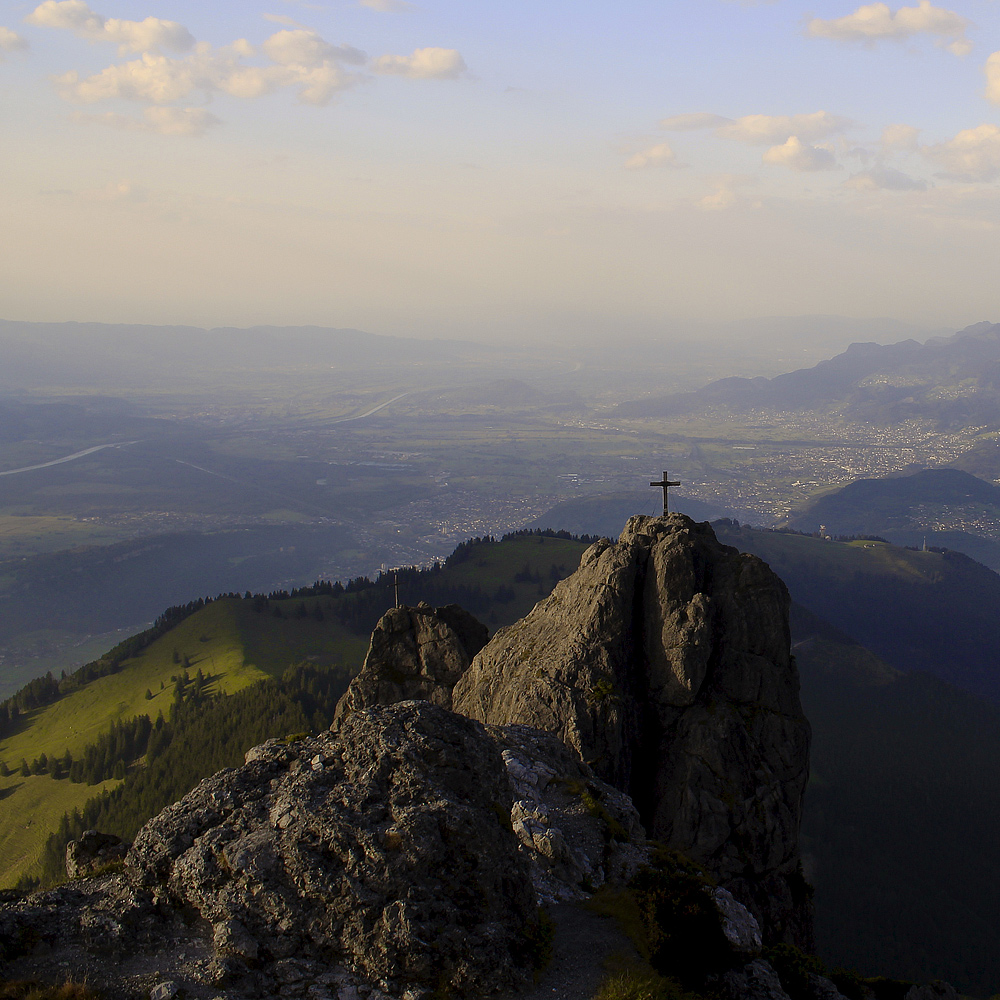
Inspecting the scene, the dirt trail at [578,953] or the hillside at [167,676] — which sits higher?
the dirt trail at [578,953]

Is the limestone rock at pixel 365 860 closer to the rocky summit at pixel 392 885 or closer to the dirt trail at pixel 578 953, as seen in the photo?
the rocky summit at pixel 392 885

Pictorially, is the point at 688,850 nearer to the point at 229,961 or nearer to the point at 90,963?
the point at 229,961

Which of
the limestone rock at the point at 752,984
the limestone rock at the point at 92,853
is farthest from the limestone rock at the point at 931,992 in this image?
the limestone rock at the point at 92,853

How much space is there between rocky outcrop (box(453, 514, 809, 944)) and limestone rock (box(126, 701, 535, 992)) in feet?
52.7

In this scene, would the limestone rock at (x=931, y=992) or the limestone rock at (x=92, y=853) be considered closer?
the limestone rock at (x=92, y=853)

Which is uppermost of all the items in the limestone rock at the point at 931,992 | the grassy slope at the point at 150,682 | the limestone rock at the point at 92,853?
the limestone rock at the point at 92,853

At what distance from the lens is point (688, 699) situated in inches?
1496

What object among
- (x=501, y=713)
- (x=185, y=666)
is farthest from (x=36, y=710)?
(x=501, y=713)

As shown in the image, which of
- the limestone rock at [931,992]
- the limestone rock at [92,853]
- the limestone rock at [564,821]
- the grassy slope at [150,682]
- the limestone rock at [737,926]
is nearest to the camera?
the limestone rock at [92,853]

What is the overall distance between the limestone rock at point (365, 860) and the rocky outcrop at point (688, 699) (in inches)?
632

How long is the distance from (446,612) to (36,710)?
549 ft

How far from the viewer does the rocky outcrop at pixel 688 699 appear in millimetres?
35562

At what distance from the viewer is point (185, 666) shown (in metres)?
176

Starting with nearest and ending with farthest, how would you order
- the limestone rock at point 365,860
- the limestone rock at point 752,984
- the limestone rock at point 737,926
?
the limestone rock at point 365,860, the limestone rock at point 752,984, the limestone rock at point 737,926
